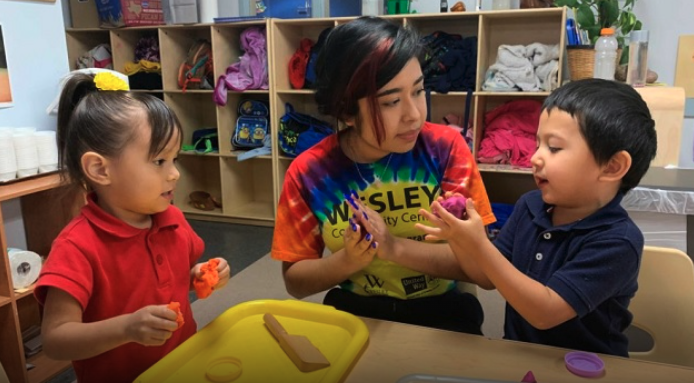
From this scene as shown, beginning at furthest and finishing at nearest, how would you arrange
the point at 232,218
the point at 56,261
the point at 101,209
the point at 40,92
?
the point at 232,218 → the point at 40,92 → the point at 101,209 → the point at 56,261

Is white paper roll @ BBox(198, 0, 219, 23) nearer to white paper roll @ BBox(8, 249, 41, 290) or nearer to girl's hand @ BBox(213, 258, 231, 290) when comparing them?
white paper roll @ BBox(8, 249, 41, 290)

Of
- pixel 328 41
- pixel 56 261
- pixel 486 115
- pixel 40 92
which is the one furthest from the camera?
pixel 486 115

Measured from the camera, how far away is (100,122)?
109 cm

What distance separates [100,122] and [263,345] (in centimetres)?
55

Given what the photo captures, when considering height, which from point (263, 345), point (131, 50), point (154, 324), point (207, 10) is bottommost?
point (263, 345)

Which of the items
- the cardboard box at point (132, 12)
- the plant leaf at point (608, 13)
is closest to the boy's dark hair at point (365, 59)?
the plant leaf at point (608, 13)

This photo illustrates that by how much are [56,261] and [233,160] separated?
11.5 feet

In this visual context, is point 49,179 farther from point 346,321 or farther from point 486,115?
point 486,115

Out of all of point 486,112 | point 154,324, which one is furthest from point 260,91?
point 154,324

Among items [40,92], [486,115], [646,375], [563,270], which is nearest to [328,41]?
[563,270]

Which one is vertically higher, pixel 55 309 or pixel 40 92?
pixel 40 92

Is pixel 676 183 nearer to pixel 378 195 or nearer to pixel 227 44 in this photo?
pixel 378 195

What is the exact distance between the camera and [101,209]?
1104 mm

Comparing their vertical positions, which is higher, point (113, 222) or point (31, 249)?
point (113, 222)
